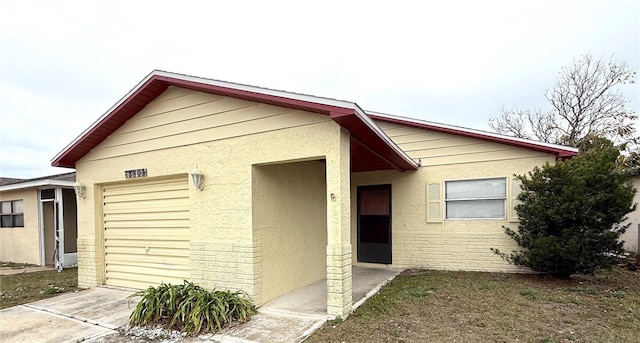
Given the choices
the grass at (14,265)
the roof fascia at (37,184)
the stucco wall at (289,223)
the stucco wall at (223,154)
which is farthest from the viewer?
the grass at (14,265)

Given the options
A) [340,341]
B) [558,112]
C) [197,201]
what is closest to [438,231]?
[340,341]

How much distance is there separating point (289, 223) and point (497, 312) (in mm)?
3550

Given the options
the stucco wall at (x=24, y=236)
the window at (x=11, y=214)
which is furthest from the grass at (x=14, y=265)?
the window at (x=11, y=214)

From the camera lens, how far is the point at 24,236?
11680 mm

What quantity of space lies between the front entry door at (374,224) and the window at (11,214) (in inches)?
475


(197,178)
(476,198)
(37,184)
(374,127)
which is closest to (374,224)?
(476,198)

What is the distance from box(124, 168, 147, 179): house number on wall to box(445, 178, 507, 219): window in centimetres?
680

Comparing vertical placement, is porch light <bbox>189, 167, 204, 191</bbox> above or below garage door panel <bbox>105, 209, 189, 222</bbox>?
above

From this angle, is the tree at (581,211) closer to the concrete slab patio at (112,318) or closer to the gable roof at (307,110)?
the gable roof at (307,110)

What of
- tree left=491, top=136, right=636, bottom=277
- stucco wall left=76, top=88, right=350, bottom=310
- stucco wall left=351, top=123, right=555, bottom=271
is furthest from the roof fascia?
tree left=491, top=136, right=636, bottom=277

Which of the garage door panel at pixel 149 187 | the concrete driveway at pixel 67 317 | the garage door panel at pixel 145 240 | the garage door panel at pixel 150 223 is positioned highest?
the garage door panel at pixel 149 187

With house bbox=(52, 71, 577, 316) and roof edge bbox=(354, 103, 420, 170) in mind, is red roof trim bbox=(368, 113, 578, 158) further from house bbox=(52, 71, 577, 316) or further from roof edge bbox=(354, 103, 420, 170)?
roof edge bbox=(354, 103, 420, 170)

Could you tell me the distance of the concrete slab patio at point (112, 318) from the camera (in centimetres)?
427

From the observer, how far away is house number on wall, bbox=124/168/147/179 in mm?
6465
